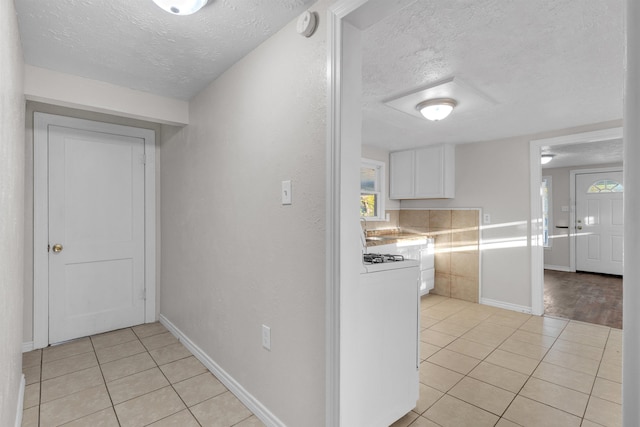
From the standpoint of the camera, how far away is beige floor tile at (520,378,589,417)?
2.00m

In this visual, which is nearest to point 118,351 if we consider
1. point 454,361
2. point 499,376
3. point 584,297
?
point 454,361

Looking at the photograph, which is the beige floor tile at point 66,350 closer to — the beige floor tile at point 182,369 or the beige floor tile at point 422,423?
the beige floor tile at point 182,369

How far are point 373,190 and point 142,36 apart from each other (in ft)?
12.3

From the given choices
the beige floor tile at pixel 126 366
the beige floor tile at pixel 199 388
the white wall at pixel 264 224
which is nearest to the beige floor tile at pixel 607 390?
the white wall at pixel 264 224

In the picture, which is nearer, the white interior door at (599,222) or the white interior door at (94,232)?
the white interior door at (94,232)

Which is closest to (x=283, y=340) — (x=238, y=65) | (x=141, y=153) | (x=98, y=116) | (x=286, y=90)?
(x=286, y=90)

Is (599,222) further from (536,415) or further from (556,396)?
(536,415)

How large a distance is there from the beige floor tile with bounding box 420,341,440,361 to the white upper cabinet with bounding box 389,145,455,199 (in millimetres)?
2312

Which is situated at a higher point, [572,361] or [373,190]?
[373,190]

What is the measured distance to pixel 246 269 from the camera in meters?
1.99

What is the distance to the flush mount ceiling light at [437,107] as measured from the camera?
269cm

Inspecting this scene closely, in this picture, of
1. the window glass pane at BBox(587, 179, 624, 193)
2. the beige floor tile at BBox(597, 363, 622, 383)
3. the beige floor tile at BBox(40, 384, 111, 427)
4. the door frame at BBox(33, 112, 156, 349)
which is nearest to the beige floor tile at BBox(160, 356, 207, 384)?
the beige floor tile at BBox(40, 384, 111, 427)

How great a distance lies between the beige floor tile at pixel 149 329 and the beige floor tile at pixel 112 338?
0.17 ft

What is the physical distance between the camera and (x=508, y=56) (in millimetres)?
1992
